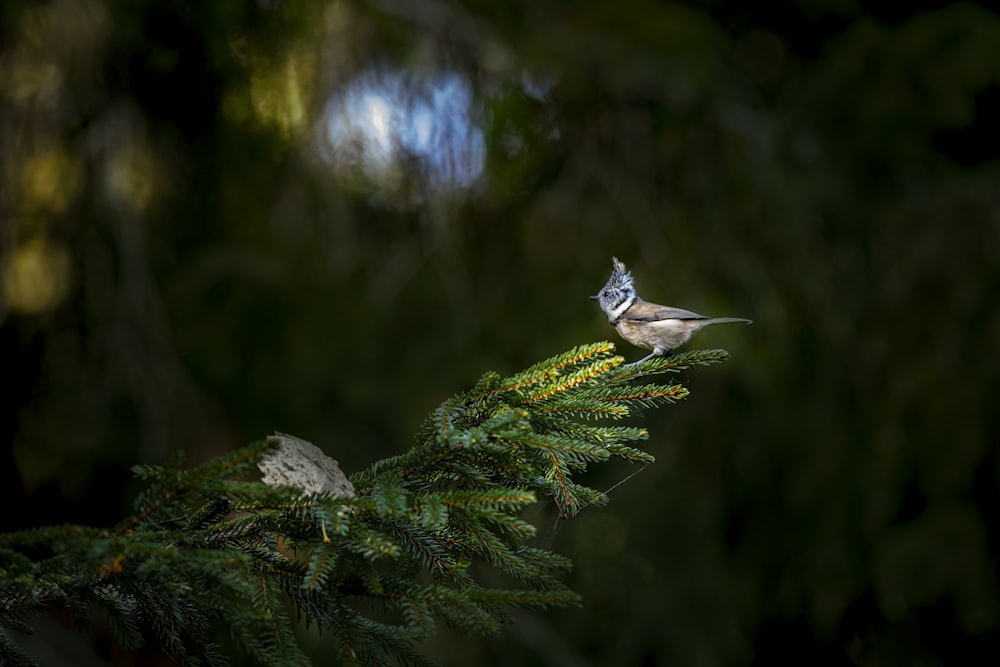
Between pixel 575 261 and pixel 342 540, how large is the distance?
7.57ft

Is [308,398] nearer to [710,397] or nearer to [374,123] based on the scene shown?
[374,123]

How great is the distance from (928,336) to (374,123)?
1.88 m

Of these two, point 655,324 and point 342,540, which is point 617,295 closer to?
point 655,324

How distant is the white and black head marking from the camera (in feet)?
6.75

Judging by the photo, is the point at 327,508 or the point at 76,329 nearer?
the point at 327,508

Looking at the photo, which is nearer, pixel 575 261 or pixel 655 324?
pixel 655 324

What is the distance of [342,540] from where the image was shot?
1188 millimetres

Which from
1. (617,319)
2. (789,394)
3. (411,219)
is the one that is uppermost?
(411,219)

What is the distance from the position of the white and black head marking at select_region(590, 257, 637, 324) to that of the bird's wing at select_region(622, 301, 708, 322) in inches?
1.8

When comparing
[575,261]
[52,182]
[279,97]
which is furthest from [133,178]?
[575,261]

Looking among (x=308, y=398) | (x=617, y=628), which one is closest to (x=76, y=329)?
(x=308, y=398)

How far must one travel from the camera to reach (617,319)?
2010mm

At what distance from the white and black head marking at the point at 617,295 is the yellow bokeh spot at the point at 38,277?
211 cm

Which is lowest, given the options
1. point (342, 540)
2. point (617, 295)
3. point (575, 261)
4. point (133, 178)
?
point (342, 540)
